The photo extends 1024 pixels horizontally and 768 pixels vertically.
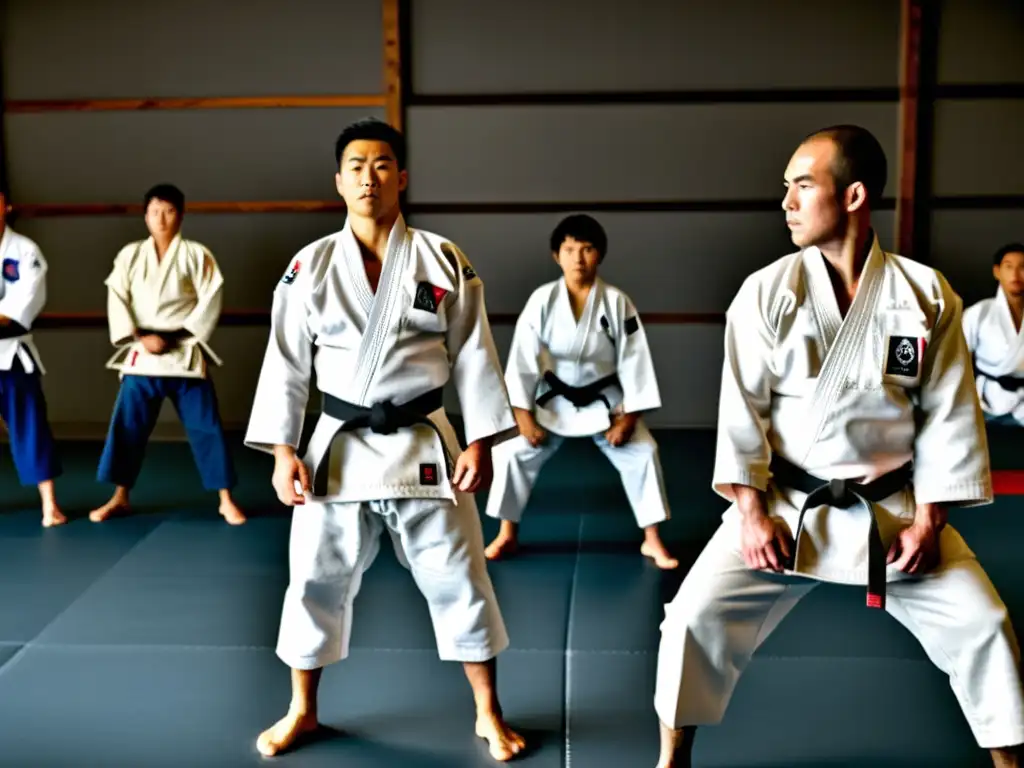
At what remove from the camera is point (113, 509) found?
4602 mm

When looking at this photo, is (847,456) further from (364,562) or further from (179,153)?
(179,153)

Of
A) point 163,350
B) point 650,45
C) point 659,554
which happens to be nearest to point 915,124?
point 650,45

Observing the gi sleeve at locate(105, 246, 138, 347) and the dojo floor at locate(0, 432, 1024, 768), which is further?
the gi sleeve at locate(105, 246, 138, 347)

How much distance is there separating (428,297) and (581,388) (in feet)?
5.64

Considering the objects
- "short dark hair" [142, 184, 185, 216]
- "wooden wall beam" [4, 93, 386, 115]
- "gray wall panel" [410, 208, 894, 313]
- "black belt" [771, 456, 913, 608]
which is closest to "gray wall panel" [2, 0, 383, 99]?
"wooden wall beam" [4, 93, 386, 115]

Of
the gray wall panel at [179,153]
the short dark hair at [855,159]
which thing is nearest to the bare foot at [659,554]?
the short dark hair at [855,159]

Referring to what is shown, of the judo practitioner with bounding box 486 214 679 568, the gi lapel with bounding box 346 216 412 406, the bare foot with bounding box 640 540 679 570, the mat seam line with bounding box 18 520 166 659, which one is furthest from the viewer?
the judo practitioner with bounding box 486 214 679 568

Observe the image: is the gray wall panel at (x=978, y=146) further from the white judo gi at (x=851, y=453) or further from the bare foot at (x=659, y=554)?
the white judo gi at (x=851, y=453)

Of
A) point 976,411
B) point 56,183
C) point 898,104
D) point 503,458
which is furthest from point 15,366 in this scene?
point 898,104

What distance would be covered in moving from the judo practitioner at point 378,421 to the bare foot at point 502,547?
1.48 m

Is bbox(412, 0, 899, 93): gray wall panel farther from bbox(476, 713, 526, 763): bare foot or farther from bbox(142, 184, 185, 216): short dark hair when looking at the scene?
bbox(476, 713, 526, 763): bare foot

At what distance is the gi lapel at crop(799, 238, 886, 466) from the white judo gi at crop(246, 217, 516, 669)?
2.48ft

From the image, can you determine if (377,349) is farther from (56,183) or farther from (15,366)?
(56,183)

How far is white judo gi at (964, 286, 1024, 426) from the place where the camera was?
545 centimetres
